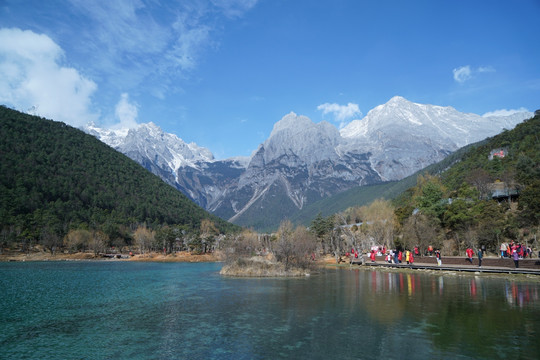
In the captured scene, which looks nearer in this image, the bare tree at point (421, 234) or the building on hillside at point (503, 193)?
the bare tree at point (421, 234)

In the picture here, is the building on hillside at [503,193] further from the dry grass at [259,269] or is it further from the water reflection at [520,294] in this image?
the water reflection at [520,294]

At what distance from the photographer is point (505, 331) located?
51.8 ft

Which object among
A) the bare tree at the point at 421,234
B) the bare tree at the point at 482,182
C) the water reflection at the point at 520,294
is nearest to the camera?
the water reflection at the point at 520,294

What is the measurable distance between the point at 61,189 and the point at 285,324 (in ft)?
510

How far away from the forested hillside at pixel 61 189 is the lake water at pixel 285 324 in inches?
4129

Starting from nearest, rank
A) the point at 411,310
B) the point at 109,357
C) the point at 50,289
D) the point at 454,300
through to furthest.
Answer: the point at 109,357 < the point at 411,310 < the point at 454,300 < the point at 50,289

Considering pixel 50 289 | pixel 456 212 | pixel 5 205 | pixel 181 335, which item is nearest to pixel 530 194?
pixel 456 212

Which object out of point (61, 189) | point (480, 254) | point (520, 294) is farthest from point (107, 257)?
point (520, 294)

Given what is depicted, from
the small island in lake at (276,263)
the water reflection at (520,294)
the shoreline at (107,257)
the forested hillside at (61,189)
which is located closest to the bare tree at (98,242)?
the shoreline at (107,257)

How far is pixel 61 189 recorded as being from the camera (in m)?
148

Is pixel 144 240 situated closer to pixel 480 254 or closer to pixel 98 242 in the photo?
pixel 98 242

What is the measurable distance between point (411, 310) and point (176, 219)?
179 meters

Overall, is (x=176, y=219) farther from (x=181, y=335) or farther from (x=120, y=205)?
(x=181, y=335)

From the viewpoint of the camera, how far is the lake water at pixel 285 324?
46.1ft
